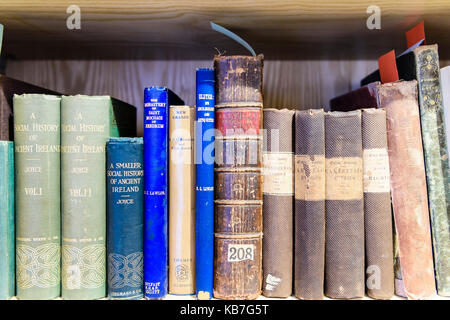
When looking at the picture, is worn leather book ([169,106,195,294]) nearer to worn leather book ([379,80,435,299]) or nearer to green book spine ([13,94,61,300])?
green book spine ([13,94,61,300])

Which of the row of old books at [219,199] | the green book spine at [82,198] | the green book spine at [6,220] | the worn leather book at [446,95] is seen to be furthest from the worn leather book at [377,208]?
the green book spine at [6,220]

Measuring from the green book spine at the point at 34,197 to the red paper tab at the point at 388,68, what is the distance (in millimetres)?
597

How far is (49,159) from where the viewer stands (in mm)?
601

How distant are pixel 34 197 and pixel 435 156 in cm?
66

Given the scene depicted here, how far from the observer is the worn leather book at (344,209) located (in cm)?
60

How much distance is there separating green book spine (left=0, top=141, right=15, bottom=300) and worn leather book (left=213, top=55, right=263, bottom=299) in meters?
0.34

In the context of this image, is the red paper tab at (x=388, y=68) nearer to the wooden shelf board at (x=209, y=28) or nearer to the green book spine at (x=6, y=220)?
the wooden shelf board at (x=209, y=28)

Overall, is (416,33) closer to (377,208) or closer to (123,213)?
(377,208)

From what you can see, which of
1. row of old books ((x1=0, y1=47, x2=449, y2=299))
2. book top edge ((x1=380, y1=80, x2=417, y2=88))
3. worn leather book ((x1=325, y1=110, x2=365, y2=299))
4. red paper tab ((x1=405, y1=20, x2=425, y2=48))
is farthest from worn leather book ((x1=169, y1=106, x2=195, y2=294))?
red paper tab ((x1=405, y1=20, x2=425, y2=48))

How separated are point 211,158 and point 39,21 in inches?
16.7

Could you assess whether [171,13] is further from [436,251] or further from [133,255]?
[436,251]

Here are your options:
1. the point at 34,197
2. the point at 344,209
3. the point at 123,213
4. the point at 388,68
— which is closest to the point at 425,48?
the point at 388,68
